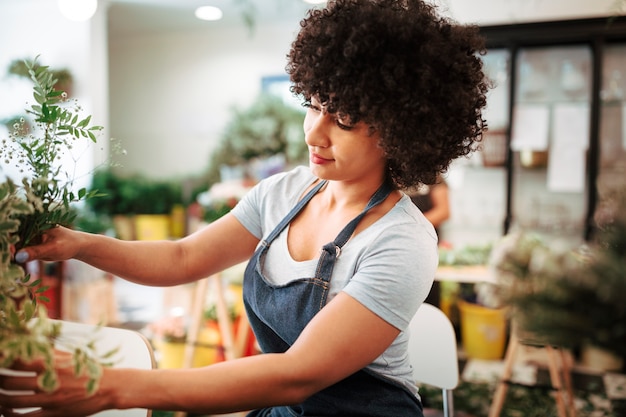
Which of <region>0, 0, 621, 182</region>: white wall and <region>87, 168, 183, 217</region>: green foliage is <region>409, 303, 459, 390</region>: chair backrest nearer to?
<region>0, 0, 621, 182</region>: white wall

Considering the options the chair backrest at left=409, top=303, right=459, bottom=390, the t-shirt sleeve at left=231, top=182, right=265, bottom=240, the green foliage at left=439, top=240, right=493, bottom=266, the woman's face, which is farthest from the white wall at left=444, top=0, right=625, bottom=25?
the woman's face

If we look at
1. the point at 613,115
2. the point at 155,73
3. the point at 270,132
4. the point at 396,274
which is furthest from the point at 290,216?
the point at 155,73

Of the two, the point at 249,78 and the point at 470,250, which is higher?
the point at 249,78

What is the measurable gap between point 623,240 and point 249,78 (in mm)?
6727

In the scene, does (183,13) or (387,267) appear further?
(183,13)

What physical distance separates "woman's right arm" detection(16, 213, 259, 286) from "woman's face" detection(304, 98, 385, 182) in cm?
35

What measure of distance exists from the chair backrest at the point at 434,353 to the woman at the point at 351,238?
317mm

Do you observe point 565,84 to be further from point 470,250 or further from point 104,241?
point 104,241

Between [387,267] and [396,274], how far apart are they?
20 mm

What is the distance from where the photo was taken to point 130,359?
3.90 ft

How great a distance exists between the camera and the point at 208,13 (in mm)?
6305

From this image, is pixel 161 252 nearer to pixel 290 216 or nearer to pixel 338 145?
pixel 290 216

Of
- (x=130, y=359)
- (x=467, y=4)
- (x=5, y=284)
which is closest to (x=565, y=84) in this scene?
(x=467, y=4)

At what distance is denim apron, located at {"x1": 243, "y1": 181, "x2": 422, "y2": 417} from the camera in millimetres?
1132
